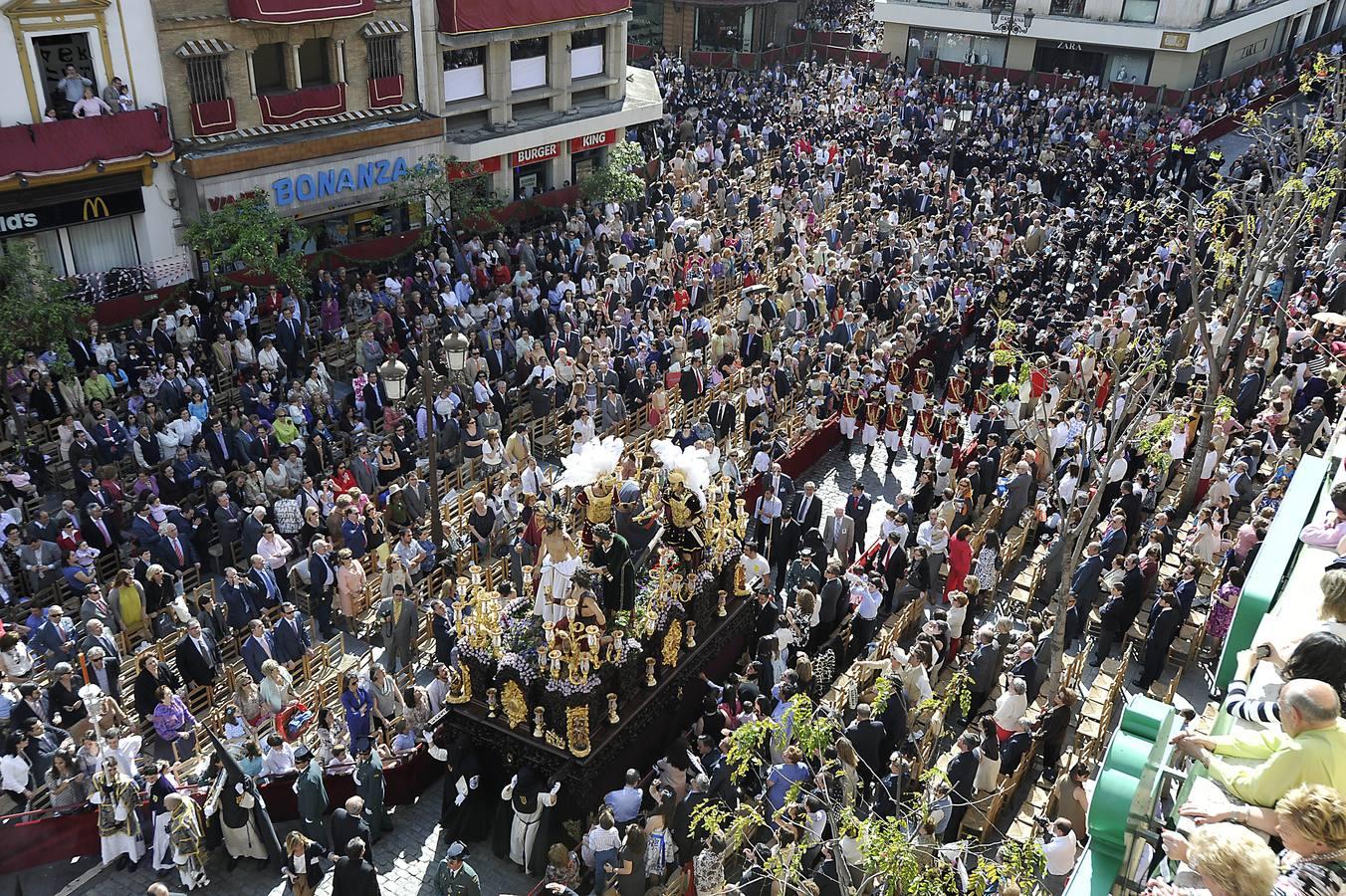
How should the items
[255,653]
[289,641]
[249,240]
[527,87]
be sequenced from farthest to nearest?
[527,87] → [249,240] → [289,641] → [255,653]

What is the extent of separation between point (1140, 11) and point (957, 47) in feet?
26.0

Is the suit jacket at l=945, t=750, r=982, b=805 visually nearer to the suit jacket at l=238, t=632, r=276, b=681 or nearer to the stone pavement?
the stone pavement

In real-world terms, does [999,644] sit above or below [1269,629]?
below

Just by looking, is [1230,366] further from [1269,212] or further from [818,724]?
[818,724]

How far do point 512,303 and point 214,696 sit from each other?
12.0 meters

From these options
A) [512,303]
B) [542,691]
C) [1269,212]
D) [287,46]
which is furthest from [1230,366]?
[287,46]

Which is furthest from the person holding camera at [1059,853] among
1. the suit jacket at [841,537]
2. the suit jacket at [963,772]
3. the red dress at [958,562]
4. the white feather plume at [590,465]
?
the suit jacket at [841,537]

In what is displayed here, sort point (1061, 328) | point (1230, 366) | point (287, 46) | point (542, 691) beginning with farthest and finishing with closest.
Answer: point (287, 46) → point (1061, 328) → point (1230, 366) → point (542, 691)

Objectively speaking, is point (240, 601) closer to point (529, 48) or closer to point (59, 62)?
point (59, 62)

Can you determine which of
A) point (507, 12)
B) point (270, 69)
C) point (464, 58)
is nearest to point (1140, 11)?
point (507, 12)

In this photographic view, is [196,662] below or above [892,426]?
above

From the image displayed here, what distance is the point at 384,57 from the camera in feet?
95.6

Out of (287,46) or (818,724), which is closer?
(818,724)

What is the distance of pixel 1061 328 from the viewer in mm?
24141
